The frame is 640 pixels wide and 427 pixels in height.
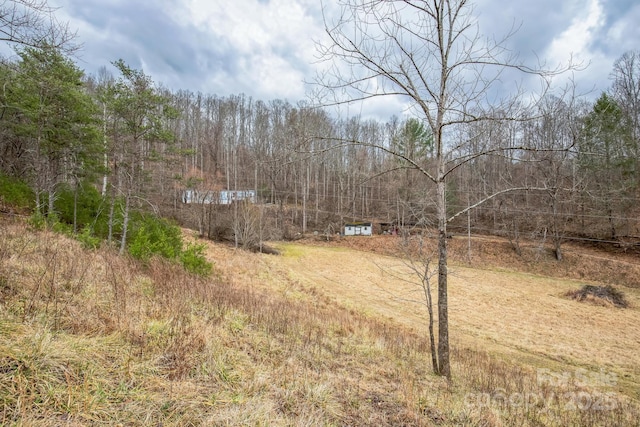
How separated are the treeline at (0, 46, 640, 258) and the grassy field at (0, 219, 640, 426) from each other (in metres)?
2.80

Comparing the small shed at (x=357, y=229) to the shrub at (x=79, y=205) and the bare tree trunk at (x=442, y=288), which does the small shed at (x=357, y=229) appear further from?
the bare tree trunk at (x=442, y=288)

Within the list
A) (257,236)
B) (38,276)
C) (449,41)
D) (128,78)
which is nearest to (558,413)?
(449,41)

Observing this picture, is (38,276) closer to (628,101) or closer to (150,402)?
(150,402)

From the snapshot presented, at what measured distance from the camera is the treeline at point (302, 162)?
506 cm

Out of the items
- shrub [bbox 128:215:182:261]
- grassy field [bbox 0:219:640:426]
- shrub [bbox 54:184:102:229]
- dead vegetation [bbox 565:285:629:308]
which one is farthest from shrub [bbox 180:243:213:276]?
dead vegetation [bbox 565:285:629:308]

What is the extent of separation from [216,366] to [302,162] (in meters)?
14.5

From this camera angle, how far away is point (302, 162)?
16781 millimetres

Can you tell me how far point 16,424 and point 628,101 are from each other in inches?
1481

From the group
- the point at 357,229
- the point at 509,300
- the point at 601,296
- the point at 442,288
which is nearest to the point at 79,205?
the point at 442,288

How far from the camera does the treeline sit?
5.06 m

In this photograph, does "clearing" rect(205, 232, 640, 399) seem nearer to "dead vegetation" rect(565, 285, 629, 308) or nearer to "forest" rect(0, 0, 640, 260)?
"dead vegetation" rect(565, 285, 629, 308)

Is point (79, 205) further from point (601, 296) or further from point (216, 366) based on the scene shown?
point (601, 296)

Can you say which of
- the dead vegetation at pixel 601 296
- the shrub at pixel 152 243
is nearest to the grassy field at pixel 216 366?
the shrub at pixel 152 243

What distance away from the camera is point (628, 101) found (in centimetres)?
2434
